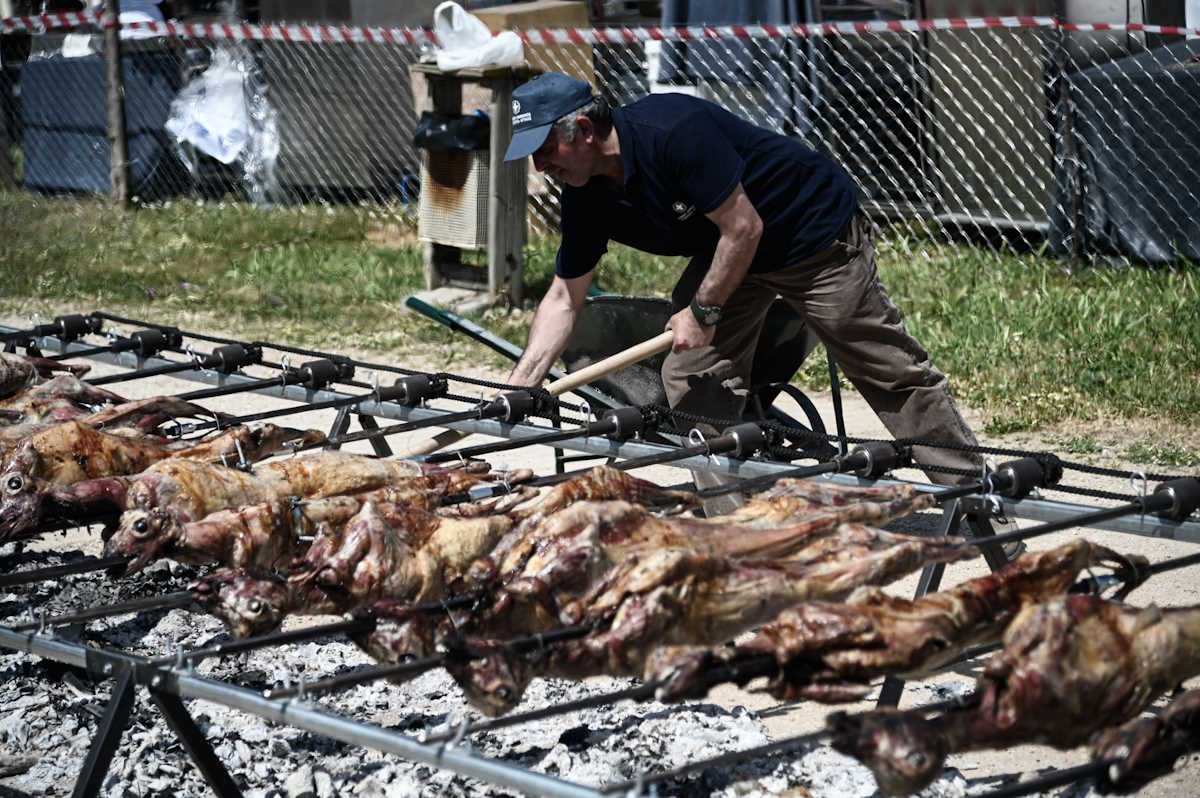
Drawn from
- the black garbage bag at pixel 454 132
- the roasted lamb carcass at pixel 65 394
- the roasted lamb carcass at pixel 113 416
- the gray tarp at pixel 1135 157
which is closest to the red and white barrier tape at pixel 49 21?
the black garbage bag at pixel 454 132

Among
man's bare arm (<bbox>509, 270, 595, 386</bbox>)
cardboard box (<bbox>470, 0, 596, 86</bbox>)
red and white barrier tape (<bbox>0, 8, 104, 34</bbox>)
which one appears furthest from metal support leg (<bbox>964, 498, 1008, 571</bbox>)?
red and white barrier tape (<bbox>0, 8, 104, 34</bbox>)

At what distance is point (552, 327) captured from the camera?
17.3 feet

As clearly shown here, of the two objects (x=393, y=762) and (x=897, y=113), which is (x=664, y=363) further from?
(x=897, y=113)

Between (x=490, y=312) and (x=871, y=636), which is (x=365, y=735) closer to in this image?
(x=871, y=636)

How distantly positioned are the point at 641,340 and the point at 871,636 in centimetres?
324

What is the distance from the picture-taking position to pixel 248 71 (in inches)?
511

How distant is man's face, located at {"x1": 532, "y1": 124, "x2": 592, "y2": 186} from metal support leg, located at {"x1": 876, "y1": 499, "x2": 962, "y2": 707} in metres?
1.78

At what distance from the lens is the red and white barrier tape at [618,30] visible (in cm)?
923

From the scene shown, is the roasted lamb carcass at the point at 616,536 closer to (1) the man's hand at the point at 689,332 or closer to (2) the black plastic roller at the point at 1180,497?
(2) the black plastic roller at the point at 1180,497

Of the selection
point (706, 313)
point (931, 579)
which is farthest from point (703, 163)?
point (931, 579)

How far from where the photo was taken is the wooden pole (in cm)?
1219

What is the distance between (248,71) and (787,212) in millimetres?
9060

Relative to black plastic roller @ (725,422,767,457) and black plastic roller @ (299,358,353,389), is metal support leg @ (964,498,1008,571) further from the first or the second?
black plastic roller @ (299,358,353,389)

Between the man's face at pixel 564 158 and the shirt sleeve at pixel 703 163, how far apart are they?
11.2 inches
